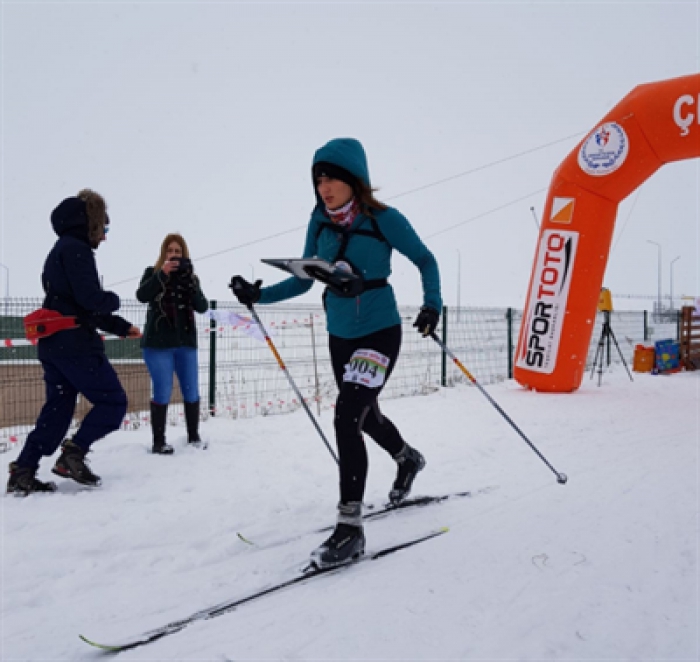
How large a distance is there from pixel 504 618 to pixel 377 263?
1797 millimetres

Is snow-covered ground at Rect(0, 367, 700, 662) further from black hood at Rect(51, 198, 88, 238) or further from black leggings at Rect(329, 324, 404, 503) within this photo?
black hood at Rect(51, 198, 88, 238)

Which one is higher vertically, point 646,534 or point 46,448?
point 46,448

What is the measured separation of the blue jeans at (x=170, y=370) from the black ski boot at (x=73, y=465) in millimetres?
1150

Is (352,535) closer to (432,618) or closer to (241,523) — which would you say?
(432,618)

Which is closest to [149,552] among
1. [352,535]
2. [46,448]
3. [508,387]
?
[352,535]

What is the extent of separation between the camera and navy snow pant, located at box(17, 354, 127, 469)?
3715 millimetres

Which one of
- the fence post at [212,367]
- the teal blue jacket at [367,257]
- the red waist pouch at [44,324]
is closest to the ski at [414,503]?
the teal blue jacket at [367,257]

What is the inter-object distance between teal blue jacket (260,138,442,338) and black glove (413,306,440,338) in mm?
73

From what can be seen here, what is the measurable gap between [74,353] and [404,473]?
2.36 m

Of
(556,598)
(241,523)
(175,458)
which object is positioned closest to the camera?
(556,598)

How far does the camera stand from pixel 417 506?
3.54 meters

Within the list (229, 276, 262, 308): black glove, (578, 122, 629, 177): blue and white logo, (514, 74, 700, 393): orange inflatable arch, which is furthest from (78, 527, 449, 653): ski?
(578, 122, 629, 177): blue and white logo

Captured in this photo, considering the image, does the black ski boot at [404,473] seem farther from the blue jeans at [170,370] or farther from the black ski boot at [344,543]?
the blue jeans at [170,370]

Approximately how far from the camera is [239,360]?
787 cm
